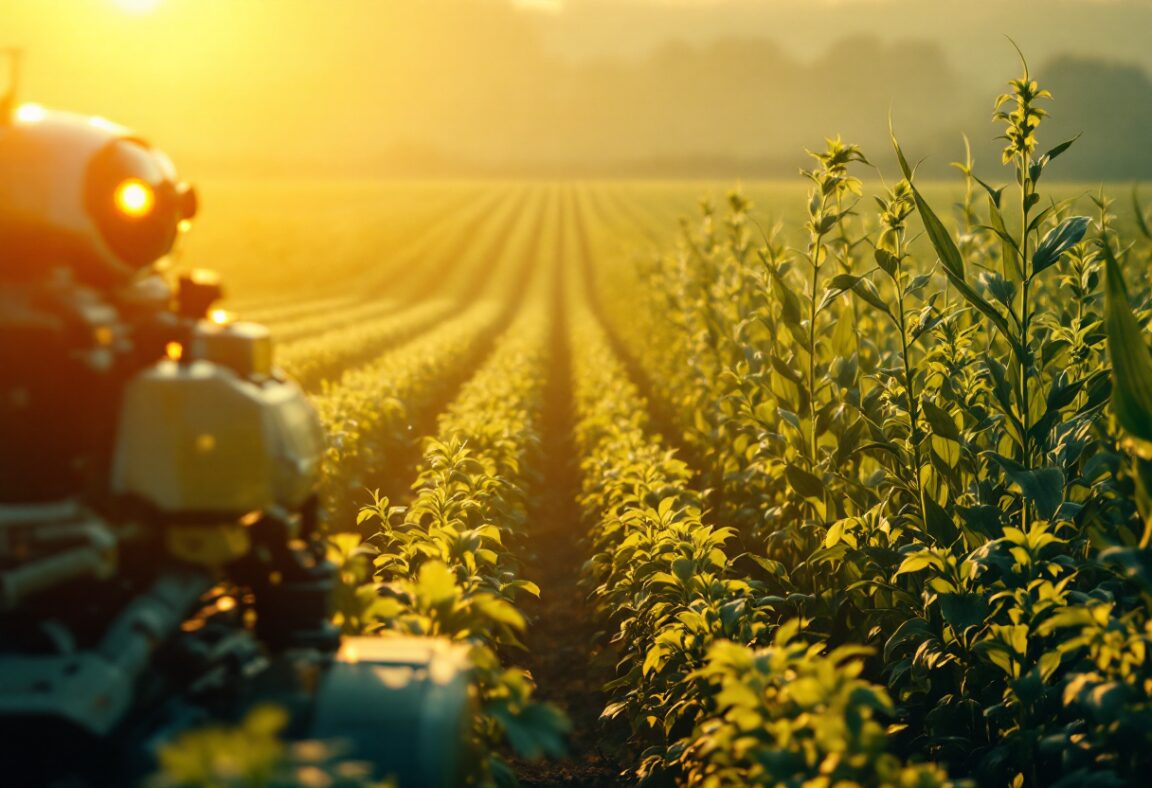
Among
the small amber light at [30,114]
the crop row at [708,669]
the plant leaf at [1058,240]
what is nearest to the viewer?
the crop row at [708,669]

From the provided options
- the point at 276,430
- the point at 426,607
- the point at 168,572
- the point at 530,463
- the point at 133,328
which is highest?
the point at 133,328

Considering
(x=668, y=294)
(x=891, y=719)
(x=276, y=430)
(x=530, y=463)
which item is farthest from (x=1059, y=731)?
(x=668, y=294)

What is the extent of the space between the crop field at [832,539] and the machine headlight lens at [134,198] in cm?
130

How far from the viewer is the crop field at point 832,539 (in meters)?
3.58

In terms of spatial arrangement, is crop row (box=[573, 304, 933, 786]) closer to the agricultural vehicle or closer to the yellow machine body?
the agricultural vehicle

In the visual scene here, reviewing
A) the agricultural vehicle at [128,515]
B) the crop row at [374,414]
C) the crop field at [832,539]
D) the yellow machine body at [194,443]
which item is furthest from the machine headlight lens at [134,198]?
the crop row at [374,414]

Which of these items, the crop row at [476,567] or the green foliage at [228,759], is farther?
the crop row at [476,567]

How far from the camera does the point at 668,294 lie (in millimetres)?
15266

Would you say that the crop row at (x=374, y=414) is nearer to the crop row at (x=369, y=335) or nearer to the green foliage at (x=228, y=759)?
the crop row at (x=369, y=335)

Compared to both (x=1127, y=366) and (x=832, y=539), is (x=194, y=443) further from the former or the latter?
(x=832, y=539)

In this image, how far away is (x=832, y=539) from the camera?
5.58m

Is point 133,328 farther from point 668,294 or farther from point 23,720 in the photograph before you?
point 668,294

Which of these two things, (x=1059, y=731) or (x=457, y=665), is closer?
(x=457, y=665)

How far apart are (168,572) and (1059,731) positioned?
11.1 ft
